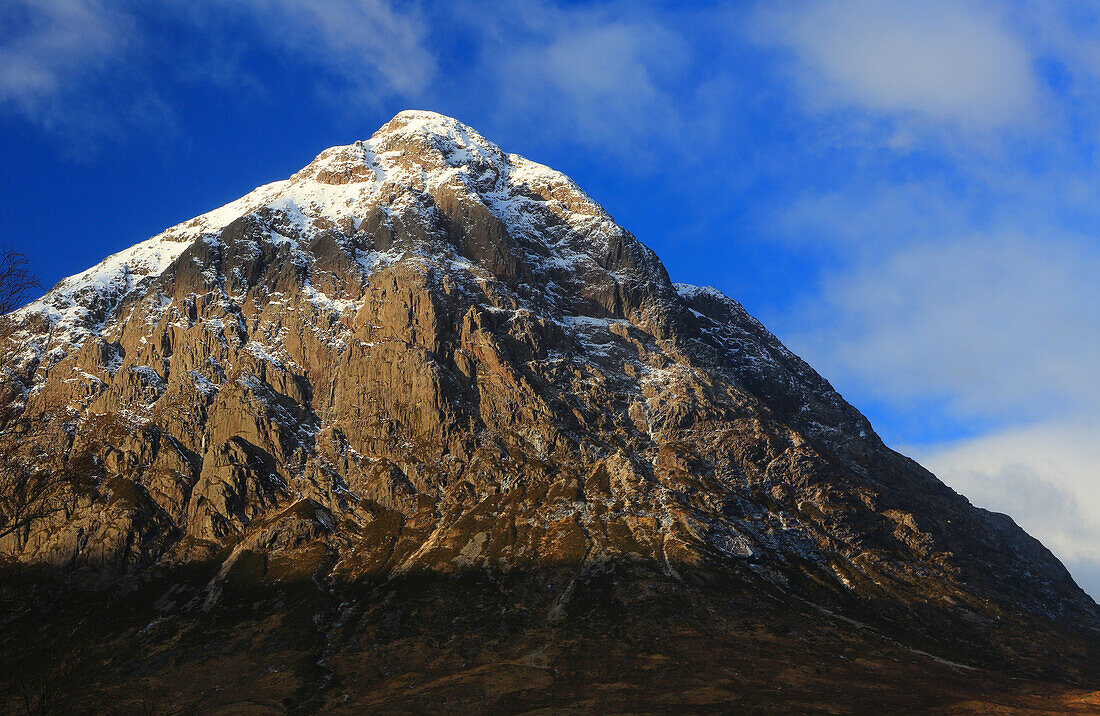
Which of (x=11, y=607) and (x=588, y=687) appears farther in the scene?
(x=588, y=687)

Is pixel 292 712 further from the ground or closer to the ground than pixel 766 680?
closer to the ground

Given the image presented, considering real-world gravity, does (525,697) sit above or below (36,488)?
below

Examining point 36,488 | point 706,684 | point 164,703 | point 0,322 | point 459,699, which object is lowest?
point 164,703

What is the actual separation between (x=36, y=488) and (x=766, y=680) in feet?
625

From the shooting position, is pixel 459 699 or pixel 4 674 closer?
pixel 4 674

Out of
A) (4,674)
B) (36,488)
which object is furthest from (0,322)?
(4,674)

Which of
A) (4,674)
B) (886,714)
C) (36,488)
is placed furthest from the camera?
(886,714)

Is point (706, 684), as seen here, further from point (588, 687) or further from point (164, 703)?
point (164, 703)

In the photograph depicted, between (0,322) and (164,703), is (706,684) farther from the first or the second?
(0,322)

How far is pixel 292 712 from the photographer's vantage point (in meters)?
188

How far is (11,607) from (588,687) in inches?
6831

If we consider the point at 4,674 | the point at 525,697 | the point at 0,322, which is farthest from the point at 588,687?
the point at 0,322

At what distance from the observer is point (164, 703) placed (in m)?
197

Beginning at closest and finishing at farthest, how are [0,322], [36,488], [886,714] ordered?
[36,488], [0,322], [886,714]
